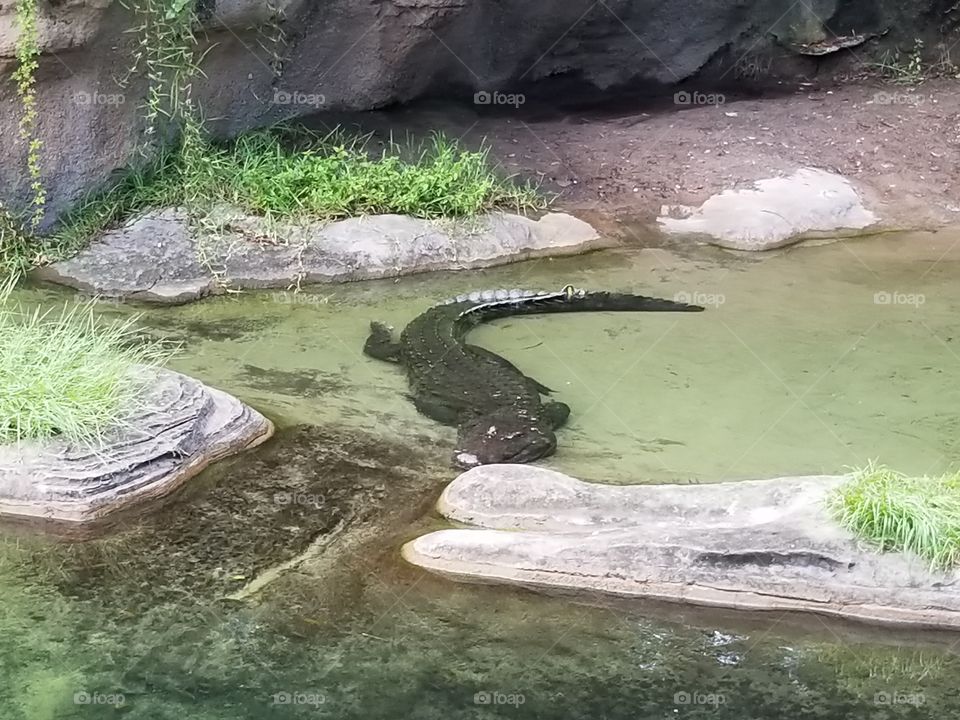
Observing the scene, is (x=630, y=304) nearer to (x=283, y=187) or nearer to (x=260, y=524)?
(x=283, y=187)

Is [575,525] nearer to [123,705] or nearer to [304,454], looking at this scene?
[304,454]

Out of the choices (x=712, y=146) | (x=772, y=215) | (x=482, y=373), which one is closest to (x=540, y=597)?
(x=482, y=373)

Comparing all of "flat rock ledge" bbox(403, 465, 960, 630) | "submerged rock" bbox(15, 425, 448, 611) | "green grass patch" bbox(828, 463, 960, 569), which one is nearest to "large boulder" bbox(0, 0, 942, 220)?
"submerged rock" bbox(15, 425, 448, 611)

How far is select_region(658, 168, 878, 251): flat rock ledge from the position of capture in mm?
7246

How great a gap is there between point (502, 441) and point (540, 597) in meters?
1.09

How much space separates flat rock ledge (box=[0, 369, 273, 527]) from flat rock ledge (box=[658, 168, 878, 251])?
3797 millimetres

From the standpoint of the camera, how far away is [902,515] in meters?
3.51

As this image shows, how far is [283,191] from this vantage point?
6777mm

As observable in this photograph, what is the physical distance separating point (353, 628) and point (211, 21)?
174 inches

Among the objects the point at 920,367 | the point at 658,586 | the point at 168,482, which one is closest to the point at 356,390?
the point at 168,482

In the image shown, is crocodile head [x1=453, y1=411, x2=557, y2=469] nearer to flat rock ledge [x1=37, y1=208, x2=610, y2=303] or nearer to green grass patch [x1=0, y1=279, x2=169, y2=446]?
green grass patch [x1=0, y1=279, x2=169, y2=446]

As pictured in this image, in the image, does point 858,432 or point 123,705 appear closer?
point 123,705

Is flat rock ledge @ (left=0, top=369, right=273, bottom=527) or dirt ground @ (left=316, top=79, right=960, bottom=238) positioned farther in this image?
dirt ground @ (left=316, top=79, right=960, bottom=238)

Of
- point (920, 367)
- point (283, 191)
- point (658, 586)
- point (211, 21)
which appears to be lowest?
point (658, 586)
